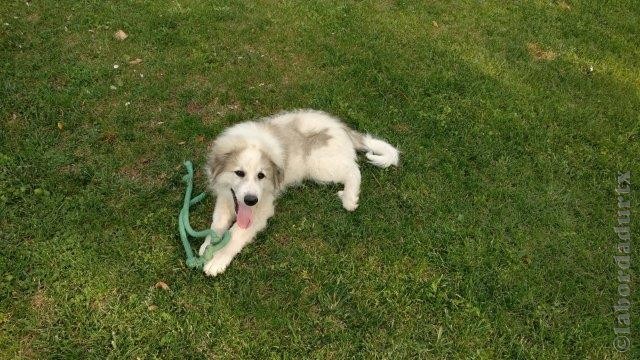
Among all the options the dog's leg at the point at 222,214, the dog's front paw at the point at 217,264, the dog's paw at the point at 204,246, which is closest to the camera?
the dog's front paw at the point at 217,264

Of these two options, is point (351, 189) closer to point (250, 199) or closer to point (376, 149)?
point (376, 149)

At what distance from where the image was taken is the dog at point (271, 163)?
3.84 m

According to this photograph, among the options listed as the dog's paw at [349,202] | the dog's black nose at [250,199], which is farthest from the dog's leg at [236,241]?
the dog's paw at [349,202]

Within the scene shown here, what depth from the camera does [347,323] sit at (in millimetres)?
3473

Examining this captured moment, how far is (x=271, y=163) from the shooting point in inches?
157

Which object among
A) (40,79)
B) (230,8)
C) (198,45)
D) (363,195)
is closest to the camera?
(363,195)

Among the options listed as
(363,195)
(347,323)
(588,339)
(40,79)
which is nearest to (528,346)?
(588,339)

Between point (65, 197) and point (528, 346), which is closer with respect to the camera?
point (528, 346)

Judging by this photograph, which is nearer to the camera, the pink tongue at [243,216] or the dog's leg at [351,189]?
the pink tongue at [243,216]

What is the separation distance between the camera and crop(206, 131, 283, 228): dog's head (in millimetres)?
3787

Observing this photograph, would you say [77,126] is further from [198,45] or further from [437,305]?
[437,305]

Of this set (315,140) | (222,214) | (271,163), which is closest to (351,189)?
(315,140)

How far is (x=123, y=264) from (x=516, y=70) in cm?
525

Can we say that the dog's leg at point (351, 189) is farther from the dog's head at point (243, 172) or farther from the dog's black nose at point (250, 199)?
the dog's black nose at point (250, 199)
